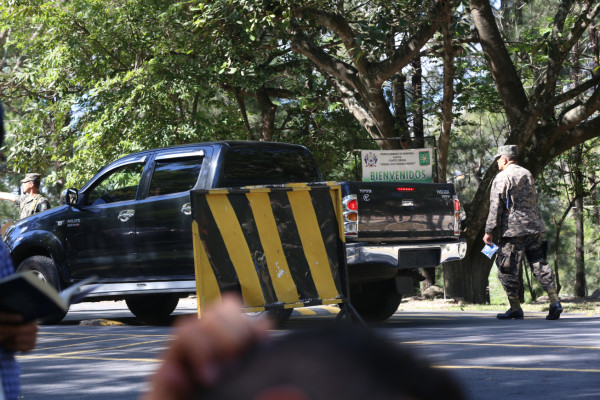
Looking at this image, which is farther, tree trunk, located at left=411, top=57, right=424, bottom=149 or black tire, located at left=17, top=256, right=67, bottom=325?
tree trunk, located at left=411, top=57, right=424, bottom=149

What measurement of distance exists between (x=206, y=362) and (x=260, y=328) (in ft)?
0.26

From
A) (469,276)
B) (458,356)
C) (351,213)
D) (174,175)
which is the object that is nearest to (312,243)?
(351,213)

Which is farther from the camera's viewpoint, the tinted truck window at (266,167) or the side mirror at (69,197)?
the side mirror at (69,197)

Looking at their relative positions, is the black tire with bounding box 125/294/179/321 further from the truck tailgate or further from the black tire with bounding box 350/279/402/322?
the truck tailgate

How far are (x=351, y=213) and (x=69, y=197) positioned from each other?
3.52 m

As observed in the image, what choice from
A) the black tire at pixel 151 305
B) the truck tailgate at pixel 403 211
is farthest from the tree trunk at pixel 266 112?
the truck tailgate at pixel 403 211

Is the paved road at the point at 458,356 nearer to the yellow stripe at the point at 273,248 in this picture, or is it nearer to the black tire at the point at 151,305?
the yellow stripe at the point at 273,248

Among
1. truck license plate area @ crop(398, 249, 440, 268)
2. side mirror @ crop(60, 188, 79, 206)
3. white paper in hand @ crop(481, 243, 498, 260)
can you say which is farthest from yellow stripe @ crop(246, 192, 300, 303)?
side mirror @ crop(60, 188, 79, 206)

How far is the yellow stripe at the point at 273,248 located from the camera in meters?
7.77

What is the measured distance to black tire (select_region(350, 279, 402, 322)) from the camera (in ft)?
33.0

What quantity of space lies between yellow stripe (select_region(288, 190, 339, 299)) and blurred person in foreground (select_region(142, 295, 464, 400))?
7069 millimetres

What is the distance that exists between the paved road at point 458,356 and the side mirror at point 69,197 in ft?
5.05

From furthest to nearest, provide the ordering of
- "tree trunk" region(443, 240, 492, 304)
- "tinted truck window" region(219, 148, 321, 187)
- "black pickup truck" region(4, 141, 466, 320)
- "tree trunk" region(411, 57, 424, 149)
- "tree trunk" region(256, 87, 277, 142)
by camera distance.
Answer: "tree trunk" region(256, 87, 277, 142)
"tree trunk" region(411, 57, 424, 149)
"tree trunk" region(443, 240, 492, 304)
"tinted truck window" region(219, 148, 321, 187)
"black pickup truck" region(4, 141, 466, 320)

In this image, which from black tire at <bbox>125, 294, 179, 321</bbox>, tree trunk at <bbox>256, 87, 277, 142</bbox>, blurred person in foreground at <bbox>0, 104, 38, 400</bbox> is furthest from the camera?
tree trunk at <bbox>256, 87, 277, 142</bbox>
